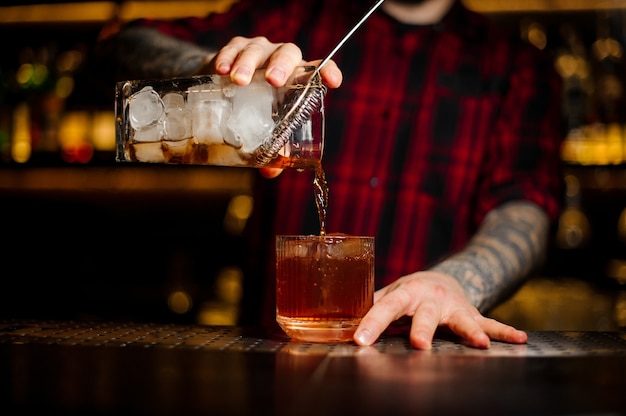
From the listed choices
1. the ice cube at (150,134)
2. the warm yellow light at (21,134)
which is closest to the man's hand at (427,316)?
the ice cube at (150,134)

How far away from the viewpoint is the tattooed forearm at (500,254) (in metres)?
1.56

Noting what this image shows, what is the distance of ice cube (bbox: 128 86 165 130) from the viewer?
111cm

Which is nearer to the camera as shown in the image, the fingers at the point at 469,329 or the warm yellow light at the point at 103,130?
the fingers at the point at 469,329

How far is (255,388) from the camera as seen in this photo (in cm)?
72

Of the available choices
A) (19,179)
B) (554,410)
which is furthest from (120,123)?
(19,179)

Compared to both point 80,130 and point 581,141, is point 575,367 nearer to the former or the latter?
point 581,141

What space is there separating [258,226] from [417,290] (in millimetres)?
1018

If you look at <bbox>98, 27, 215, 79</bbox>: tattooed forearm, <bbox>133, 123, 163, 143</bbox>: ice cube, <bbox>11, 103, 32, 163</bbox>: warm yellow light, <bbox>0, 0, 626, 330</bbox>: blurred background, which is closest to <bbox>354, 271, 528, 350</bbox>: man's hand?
<bbox>133, 123, 163, 143</bbox>: ice cube

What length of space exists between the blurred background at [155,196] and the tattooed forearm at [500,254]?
100 centimetres

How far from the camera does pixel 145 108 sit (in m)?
1.12

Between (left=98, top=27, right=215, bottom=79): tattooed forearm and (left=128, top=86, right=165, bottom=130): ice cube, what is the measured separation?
0.33m

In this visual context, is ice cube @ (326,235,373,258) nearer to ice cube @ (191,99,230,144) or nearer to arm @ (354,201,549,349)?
arm @ (354,201,549,349)

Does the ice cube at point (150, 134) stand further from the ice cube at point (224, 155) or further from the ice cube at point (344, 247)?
the ice cube at point (344, 247)

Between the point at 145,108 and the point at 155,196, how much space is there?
2289mm
